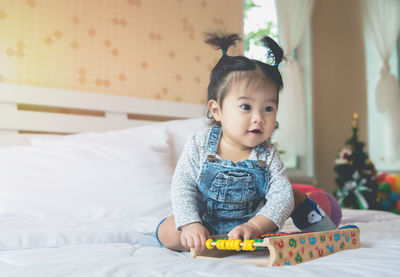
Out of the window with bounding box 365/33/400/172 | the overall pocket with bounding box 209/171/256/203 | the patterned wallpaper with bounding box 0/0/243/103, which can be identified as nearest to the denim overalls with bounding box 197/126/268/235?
the overall pocket with bounding box 209/171/256/203

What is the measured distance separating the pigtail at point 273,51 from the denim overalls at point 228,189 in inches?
9.1

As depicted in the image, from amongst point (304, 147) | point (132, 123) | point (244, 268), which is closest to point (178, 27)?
point (132, 123)

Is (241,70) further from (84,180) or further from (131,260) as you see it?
(84,180)

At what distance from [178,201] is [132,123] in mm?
1210

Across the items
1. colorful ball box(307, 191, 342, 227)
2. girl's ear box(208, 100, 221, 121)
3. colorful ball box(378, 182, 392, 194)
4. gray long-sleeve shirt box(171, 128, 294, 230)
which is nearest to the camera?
gray long-sleeve shirt box(171, 128, 294, 230)

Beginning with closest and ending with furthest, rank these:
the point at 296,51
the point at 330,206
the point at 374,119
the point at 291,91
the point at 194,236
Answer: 1. the point at 194,236
2. the point at 330,206
3. the point at 291,91
4. the point at 296,51
5. the point at 374,119

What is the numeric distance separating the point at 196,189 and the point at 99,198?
1.62 feet

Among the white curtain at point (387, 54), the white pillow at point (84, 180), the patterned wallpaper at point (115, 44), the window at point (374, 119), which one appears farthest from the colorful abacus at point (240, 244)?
the window at point (374, 119)

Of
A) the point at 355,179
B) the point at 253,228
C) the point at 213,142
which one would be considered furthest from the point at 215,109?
the point at 355,179

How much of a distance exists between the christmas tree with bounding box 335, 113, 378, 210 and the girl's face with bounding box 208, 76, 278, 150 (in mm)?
2134

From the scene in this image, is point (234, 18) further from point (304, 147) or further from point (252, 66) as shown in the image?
point (252, 66)

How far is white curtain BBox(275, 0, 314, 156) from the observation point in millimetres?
2980

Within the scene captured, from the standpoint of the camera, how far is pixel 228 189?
38.5 inches

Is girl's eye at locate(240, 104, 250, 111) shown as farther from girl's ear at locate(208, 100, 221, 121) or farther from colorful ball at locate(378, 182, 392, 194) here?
colorful ball at locate(378, 182, 392, 194)
